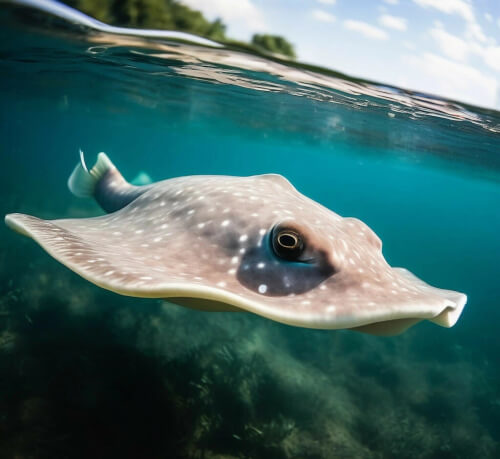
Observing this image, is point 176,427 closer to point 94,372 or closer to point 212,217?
point 94,372

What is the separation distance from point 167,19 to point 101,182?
11.0 ft

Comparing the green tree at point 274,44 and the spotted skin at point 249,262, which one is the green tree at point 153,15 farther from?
the spotted skin at point 249,262

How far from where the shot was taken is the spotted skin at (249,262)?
232 cm

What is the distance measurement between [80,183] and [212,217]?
4.97 metres

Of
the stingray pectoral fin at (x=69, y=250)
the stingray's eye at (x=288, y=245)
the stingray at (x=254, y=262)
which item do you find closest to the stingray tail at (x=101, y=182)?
the stingray at (x=254, y=262)

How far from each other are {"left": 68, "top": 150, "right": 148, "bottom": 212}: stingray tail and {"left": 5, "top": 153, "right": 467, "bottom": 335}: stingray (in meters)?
2.51

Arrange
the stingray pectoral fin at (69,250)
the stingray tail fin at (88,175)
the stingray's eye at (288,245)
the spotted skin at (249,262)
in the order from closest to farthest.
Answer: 1. the spotted skin at (249,262)
2. the stingray pectoral fin at (69,250)
3. the stingray's eye at (288,245)
4. the stingray tail fin at (88,175)

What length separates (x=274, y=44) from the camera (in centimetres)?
711

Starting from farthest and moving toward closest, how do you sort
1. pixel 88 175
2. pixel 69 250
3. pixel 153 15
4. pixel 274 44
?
pixel 88 175
pixel 274 44
pixel 153 15
pixel 69 250

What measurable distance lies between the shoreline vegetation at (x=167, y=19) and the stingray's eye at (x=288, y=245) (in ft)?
15.9

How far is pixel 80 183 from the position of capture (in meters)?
7.47

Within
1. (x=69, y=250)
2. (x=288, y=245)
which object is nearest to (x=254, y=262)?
(x=288, y=245)

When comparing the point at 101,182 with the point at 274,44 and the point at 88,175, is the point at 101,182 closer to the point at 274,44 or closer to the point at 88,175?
the point at 88,175

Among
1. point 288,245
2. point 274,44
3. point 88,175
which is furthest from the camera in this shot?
point 88,175
